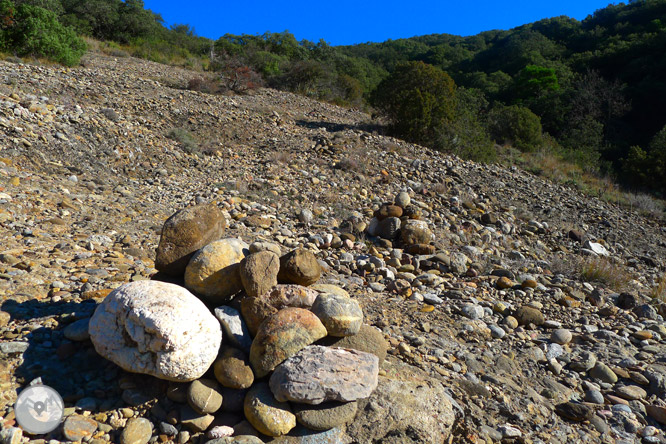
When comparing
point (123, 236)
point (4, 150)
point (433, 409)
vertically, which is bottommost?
point (433, 409)

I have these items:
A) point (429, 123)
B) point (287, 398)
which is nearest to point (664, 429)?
point (287, 398)

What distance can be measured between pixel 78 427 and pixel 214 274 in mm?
957

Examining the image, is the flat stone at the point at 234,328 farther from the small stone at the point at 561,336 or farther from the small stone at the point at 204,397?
the small stone at the point at 561,336

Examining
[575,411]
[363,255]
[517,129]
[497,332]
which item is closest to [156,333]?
[575,411]

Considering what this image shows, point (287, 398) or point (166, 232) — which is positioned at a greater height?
point (166, 232)

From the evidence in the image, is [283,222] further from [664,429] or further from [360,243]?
[664,429]

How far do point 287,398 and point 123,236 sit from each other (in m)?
2.59

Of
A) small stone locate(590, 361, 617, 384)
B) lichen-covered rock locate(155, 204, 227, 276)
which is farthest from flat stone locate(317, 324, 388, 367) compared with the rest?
small stone locate(590, 361, 617, 384)

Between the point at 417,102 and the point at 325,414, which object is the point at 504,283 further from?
the point at 417,102

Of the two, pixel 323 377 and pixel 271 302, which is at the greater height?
pixel 271 302

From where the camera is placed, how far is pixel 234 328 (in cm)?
220

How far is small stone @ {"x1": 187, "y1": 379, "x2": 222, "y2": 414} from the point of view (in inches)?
74.1

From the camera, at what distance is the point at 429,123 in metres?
9.65

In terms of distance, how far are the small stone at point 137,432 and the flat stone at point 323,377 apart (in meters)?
0.57
